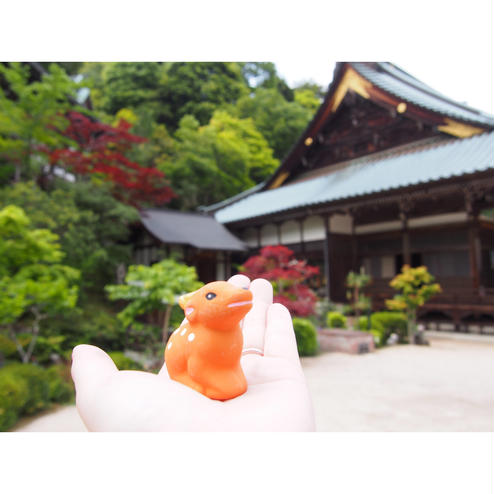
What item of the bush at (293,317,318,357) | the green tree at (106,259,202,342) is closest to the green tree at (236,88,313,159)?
the bush at (293,317,318,357)

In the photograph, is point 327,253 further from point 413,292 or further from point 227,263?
point 227,263

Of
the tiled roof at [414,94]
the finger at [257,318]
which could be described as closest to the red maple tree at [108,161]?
the tiled roof at [414,94]

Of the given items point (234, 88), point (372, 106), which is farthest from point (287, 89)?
point (372, 106)

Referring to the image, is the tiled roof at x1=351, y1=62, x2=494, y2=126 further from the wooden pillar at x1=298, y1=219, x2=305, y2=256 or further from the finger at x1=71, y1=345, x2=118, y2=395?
the finger at x1=71, y1=345, x2=118, y2=395

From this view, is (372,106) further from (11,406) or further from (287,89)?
(11,406)

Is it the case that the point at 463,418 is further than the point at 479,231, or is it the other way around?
the point at 479,231

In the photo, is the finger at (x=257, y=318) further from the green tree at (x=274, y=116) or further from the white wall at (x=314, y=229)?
the green tree at (x=274, y=116)
